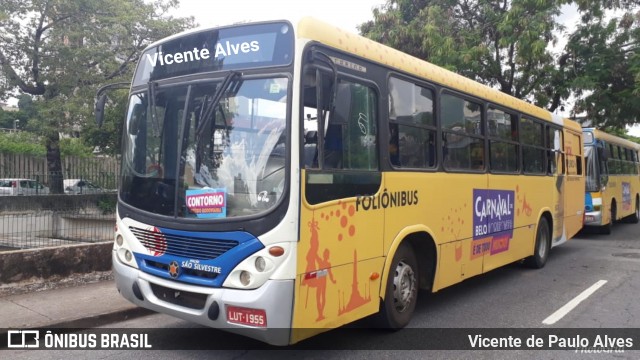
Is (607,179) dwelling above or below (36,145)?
below

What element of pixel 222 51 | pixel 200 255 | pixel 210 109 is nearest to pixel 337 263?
pixel 200 255

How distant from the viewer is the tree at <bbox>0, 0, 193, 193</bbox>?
57.6 ft

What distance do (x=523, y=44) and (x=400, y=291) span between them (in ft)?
41.1

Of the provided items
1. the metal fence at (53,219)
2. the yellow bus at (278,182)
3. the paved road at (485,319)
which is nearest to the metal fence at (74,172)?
the metal fence at (53,219)

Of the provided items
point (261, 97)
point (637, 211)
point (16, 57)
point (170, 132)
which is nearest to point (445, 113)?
point (261, 97)

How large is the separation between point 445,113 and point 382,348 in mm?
2941

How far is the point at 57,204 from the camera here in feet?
31.6

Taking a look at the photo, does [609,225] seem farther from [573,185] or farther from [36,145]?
[36,145]

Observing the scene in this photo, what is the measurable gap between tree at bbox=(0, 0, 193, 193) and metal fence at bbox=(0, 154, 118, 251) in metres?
8.09

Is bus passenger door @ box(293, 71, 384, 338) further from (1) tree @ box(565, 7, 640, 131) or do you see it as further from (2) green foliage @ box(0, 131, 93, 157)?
(1) tree @ box(565, 7, 640, 131)

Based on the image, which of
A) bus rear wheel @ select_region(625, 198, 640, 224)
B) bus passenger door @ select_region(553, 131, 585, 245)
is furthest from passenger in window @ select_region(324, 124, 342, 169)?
bus rear wheel @ select_region(625, 198, 640, 224)

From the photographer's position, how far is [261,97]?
4141 millimetres

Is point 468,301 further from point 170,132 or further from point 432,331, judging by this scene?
point 170,132

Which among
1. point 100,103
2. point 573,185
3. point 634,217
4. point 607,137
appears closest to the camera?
point 100,103
